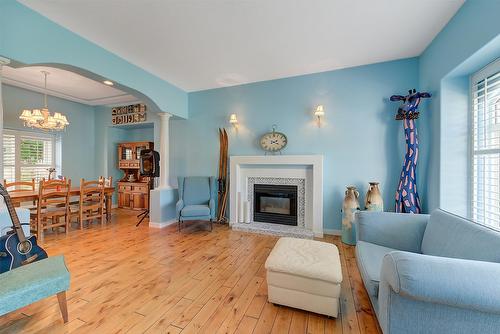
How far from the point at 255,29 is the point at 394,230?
2.65 meters

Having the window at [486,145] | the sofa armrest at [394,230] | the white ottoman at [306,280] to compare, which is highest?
the window at [486,145]

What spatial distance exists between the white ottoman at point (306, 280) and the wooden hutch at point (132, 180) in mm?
4639

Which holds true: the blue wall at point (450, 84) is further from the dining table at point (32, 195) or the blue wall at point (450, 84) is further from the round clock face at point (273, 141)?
the dining table at point (32, 195)

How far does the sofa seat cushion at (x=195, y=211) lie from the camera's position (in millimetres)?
3586

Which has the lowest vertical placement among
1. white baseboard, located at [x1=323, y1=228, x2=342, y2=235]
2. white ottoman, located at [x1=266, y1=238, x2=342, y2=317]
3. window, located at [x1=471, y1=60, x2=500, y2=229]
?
white baseboard, located at [x1=323, y1=228, x2=342, y2=235]

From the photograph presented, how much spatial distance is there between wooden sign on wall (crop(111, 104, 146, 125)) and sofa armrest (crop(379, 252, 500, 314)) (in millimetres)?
5552

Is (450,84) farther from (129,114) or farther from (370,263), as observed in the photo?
(129,114)

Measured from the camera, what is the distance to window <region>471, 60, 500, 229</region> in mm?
1896

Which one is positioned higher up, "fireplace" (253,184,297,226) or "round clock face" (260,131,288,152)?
"round clock face" (260,131,288,152)

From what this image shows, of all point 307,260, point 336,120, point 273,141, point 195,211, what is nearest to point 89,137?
point 195,211

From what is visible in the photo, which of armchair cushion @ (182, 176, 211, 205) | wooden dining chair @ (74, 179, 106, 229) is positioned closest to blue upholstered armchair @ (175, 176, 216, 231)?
armchair cushion @ (182, 176, 211, 205)

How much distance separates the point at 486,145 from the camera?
6.72 feet

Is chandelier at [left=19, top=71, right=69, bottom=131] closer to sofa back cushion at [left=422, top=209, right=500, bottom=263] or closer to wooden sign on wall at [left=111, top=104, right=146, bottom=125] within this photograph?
wooden sign on wall at [left=111, top=104, right=146, bottom=125]

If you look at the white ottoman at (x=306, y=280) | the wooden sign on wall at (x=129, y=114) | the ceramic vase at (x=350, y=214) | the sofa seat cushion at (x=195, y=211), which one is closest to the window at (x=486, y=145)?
the ceramic vase at (x=350, y=214)
